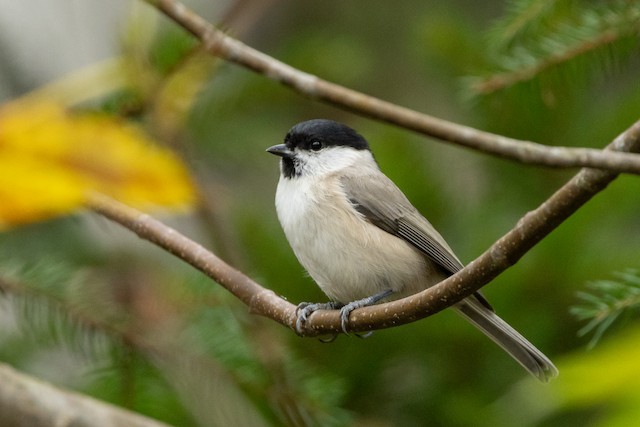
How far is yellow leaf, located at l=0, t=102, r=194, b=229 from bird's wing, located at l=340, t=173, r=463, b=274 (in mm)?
1036

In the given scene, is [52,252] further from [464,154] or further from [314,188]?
[464,154]

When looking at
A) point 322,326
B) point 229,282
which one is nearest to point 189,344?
point 229,282

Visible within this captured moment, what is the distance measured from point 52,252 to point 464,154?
1.41 metres

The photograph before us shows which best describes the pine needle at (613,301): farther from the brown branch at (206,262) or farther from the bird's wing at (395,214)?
the bird's wing at (395,214)

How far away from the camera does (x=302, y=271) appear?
8.20 feet

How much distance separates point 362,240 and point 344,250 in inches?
2.6

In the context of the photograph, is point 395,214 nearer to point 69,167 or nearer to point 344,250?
point 344,250

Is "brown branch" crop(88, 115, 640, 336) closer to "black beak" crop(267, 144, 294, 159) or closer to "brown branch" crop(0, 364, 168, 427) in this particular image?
"brown branch" crop(0, 364, 168, 427)

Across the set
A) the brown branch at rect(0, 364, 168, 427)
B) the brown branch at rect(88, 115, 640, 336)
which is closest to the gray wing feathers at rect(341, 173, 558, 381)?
the brown branch at rect(88, 115, 640, 336)

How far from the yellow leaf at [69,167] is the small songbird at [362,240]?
0.87m

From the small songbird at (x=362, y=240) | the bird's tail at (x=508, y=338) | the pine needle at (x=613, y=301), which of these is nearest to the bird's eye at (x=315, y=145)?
the small songbird at (x=362, y=240)

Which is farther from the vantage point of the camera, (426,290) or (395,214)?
(395,214)

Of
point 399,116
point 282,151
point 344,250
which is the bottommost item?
point 399,116

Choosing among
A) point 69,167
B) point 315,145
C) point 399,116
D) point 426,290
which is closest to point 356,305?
point 426,290
